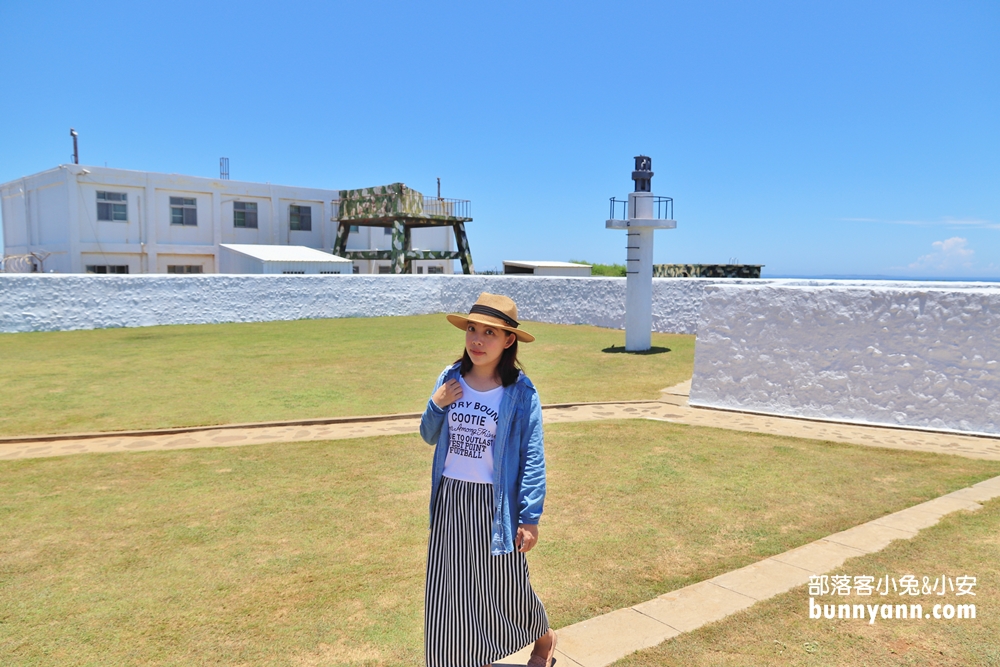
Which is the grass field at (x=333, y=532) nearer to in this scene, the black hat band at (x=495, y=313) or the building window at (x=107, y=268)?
the black hat band at (x=495, y=313)

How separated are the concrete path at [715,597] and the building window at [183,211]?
90.9ft

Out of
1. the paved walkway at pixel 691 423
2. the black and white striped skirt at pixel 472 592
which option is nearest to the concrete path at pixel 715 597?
the paved walkway at pixel 691 423

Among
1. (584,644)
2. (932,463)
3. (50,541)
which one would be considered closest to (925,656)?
(584,644)

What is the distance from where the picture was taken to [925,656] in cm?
297

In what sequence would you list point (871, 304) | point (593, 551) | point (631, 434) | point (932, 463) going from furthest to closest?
point (871, 304) → point (631, 434) → point (932, 463) → point (593, 551)

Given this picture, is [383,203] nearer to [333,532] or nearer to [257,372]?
[257,372]

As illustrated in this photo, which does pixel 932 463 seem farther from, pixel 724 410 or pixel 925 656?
pixel 925 656

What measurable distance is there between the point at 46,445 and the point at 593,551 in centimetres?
558

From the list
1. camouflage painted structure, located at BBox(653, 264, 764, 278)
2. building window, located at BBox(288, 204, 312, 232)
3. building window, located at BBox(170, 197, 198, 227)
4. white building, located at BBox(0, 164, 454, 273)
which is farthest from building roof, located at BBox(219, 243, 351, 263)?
camouflage painted structure, located at BBox(653, 264, 764, 278)

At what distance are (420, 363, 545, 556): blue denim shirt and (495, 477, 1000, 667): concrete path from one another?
2.45 ft

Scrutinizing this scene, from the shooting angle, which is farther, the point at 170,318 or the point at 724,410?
the point at 170,318

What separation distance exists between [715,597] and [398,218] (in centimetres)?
2602

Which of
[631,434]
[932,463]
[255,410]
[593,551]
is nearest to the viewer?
[593,551]

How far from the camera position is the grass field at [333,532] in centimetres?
320
